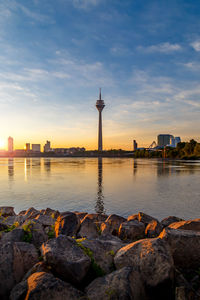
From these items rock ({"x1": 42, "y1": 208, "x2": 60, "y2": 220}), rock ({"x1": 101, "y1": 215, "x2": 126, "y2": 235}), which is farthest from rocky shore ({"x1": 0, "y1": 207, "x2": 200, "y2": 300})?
rock ({"x1": 42, "y1": 208, "x2": 60, "y2": 220})

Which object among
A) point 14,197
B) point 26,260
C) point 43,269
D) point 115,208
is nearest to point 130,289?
point 43,269

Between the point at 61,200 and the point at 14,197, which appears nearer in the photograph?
the point at 61,200

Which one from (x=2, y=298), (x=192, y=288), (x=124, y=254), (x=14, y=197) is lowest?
(x=14, y=197)

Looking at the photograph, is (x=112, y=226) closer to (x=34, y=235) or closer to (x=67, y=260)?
(x=34, y=235)

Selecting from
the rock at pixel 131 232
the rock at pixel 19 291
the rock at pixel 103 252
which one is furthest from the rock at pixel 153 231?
the rock at pixel 19 291

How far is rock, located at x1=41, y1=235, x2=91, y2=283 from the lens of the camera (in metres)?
5.64

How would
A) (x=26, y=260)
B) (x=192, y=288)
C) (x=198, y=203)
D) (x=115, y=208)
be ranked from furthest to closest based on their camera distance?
1. (x=198, y=203)
2. (x=115, y=208)
3. (x=26, y=260)
4. (x=192, y=288)

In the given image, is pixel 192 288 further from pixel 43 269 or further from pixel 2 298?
pixel 2 298

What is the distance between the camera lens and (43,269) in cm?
582

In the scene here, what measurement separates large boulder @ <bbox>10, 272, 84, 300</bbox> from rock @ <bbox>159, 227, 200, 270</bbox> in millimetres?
3040

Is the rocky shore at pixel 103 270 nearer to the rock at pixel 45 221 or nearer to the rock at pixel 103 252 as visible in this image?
the rock at pixel 103 252

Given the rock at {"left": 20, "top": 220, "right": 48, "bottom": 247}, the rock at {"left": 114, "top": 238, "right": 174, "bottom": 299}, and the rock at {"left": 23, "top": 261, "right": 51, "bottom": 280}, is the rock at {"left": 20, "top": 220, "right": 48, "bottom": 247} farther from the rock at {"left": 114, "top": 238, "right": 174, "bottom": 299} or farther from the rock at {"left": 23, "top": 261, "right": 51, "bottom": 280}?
the rock at {"left": 114, "top": 238, "right": 174, "bottom": 299}

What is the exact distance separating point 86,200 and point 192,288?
22622mm

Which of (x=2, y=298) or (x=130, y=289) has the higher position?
(x=130, y=289)
